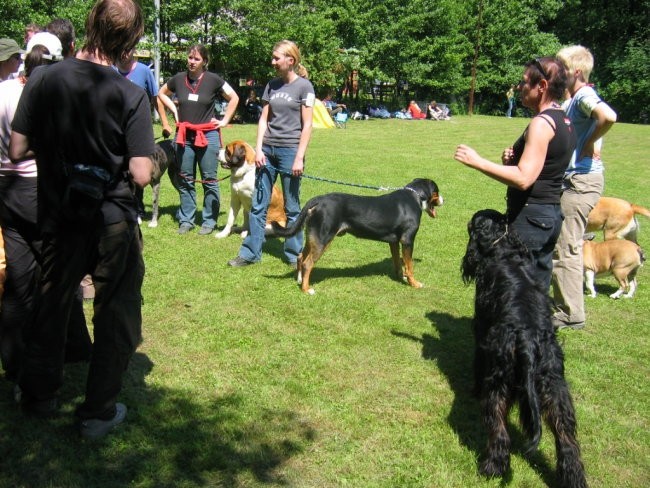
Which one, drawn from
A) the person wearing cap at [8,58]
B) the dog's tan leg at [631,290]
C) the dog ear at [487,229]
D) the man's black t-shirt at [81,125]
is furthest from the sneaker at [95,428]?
the dog's tan leg at [631,290]

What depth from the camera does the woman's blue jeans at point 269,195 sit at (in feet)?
19.0

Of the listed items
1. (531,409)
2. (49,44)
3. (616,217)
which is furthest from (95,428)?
(616,217)

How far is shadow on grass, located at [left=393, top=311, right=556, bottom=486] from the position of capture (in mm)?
3123

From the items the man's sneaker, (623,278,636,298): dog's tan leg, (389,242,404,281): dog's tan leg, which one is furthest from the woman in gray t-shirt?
(623,278,636,298): dog's tan leg

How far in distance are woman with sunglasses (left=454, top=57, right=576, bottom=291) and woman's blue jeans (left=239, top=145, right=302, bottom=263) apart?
2.59m

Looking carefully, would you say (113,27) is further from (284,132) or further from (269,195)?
(269,195)

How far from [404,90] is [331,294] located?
32.3 metres

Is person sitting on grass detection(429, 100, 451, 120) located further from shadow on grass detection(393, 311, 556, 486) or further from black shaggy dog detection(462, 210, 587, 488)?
black shaggy dog detection(462, 210, 587, 488)

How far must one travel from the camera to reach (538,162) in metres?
3.29

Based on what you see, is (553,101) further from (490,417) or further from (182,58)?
(182,58)

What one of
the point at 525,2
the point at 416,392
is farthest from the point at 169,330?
the point at 525,2

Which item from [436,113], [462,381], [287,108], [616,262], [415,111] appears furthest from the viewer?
[415,111]

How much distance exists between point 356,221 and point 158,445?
3050 mm

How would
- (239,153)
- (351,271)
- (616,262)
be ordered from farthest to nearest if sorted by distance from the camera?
1. (239,153)
2. (351,271)
3. (616,262)
